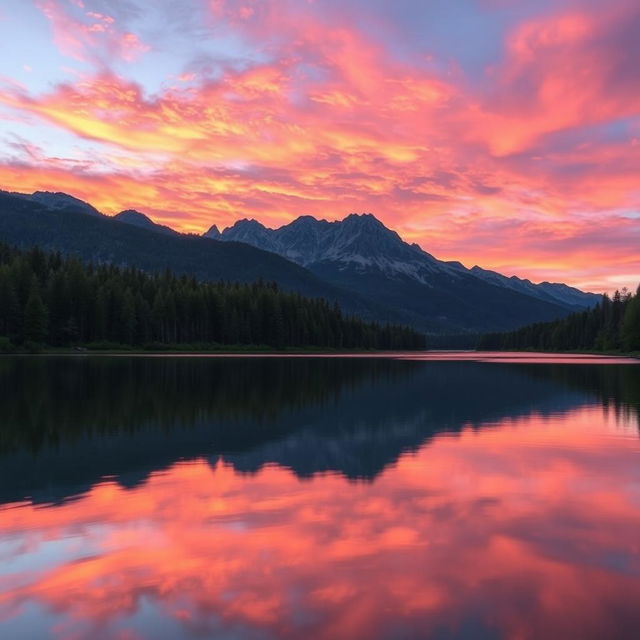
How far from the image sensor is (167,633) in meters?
9.27

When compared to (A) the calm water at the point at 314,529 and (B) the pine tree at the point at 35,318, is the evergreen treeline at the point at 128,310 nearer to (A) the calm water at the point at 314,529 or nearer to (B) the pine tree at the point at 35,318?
(B) the pine tree at the point at 35,318

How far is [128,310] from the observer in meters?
154

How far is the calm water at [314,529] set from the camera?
387 inches

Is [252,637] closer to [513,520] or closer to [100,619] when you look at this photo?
[100,619]

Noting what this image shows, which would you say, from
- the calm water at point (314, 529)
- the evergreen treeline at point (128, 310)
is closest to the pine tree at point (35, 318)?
the evergreen treeline at point (128, 310)

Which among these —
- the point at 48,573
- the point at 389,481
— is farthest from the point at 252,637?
the point at 389,481

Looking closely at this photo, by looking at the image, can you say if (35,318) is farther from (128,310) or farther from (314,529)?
(314,529)

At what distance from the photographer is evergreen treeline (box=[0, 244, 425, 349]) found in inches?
5418

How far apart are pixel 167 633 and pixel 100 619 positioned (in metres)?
1.24

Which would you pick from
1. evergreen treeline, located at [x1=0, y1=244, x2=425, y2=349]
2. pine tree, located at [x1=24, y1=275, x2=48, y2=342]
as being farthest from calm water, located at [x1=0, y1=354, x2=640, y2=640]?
evergreen treeline, located at [x1=0, y1=244, x2=425, y2=349]

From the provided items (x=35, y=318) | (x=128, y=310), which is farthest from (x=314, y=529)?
(x=128, y=310)

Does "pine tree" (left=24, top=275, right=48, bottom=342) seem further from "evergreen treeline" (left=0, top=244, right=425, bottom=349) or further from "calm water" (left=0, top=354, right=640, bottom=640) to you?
"calm water" (left=0, top=354, right=640, bottom=640)

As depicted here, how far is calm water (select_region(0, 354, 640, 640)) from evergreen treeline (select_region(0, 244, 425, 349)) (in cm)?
11772

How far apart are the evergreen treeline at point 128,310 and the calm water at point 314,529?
117725 mm
